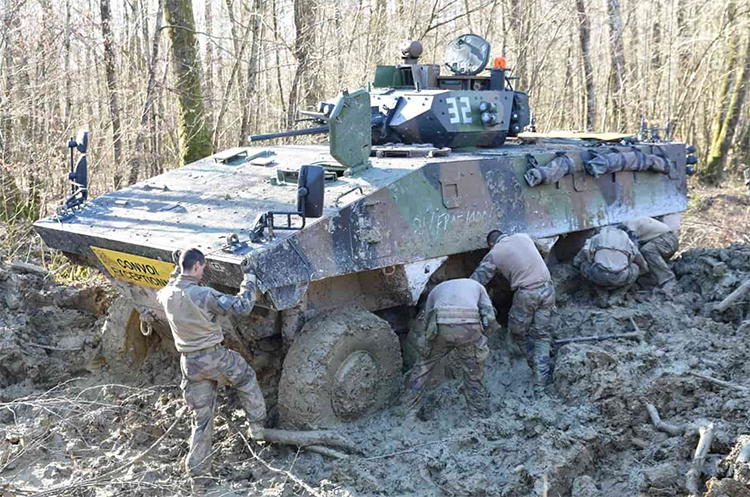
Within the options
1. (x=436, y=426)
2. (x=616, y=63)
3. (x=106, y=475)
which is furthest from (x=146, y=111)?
(x=616, y=63)

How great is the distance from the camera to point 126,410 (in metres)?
5.95

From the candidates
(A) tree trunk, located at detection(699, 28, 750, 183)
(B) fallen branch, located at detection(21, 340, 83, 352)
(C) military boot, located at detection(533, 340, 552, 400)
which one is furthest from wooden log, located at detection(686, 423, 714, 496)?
(A) tree trunk, located at detection(699, 28, 750, 183)

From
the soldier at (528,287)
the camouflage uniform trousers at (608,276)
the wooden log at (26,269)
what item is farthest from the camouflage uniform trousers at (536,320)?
the wooden log at (26,269)

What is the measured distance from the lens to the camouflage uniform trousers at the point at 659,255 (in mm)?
8117

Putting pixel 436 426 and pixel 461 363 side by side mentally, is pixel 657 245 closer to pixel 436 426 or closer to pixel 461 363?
pixel 461 363

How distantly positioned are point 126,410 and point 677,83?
1615 cm

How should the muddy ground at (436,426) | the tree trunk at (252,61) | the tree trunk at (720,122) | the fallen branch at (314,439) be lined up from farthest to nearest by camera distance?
the tree trunk at (720,122) < the tree trunk at (252,61) < the fallen branch at (314,439) < the muddy ground at (436,426)

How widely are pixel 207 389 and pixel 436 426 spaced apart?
5.51ft

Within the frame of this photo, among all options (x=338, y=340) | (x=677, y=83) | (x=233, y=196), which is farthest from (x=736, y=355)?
(x=677, y=83)

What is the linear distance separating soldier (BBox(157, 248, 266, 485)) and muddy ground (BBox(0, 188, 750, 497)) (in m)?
0.21

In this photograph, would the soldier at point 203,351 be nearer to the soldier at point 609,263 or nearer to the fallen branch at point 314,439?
the fallen branch at point 314,439

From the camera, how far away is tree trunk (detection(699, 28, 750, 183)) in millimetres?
15969

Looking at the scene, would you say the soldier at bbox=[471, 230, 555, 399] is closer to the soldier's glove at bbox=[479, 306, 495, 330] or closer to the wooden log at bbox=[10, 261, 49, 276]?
the soldier's glove at bbox=[479, 306, 495, 330]

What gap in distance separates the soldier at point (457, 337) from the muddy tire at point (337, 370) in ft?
0.72
